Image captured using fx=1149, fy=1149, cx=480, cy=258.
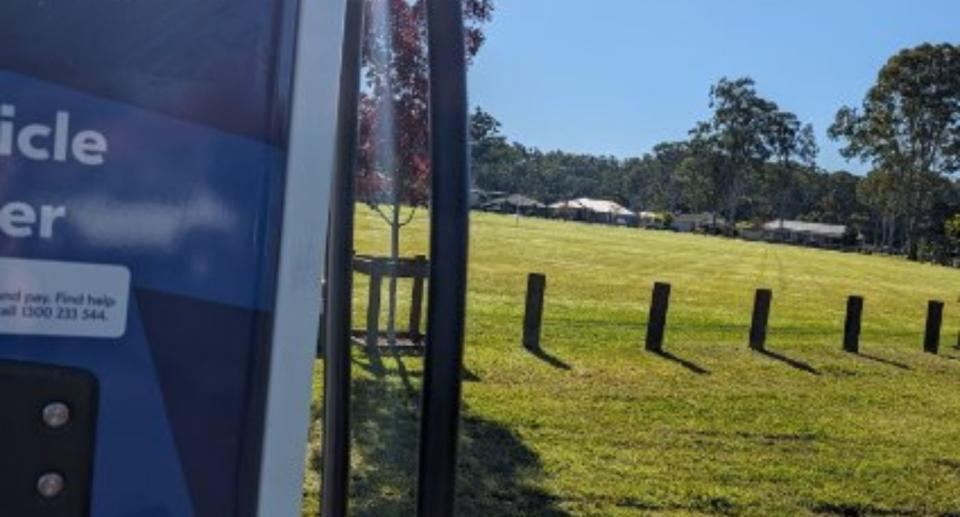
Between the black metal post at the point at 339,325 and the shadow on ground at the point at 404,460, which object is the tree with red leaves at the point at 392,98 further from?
the shadow on ground at the point at 404,460

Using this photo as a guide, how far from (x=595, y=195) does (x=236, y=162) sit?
127 m

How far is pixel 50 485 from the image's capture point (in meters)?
1.10

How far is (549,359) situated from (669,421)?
8.07 ft

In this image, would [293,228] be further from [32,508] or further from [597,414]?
[597,414]

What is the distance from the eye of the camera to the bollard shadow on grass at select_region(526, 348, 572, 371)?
33.3 ft

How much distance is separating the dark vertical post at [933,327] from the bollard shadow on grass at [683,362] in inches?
172

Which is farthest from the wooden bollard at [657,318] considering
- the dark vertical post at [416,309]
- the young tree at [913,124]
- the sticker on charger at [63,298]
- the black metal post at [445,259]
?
the young tree at [913,124]

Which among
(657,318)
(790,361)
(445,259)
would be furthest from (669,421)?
(445,259)

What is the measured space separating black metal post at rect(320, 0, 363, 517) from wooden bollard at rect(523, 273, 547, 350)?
30.6 feet

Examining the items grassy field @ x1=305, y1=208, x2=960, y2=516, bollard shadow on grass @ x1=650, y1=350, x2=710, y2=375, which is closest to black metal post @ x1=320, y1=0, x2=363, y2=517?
grassy field @ x1=305, y1=208, x2=960, y2=516

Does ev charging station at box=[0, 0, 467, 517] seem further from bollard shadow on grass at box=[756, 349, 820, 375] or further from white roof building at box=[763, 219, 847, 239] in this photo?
white roof building at box=[763, 219, 847, 239]

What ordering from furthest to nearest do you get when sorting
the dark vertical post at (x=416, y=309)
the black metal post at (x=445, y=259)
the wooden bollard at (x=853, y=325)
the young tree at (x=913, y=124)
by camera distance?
1. the young tree at (x=913, y=124)
2. the wooden bollard at (x=853, y=325)
3. the dark vertical post at (x=416, y=309)
4. the black metal post at (x=445, y=259)

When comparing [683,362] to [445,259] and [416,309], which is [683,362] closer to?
[416,309]

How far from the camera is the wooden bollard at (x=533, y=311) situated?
1114 centimetres
